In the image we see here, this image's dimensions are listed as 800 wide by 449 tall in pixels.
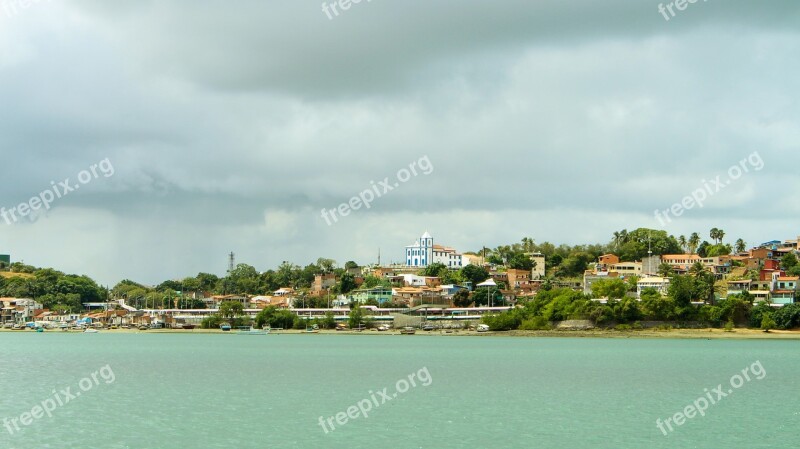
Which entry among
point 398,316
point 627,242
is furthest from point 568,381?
point 627,242

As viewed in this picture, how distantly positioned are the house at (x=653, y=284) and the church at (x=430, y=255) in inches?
2455

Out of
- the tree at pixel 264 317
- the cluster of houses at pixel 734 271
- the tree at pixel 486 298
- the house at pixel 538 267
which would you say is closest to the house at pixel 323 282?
the tree at pixel 264 317

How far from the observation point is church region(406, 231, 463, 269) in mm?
188750

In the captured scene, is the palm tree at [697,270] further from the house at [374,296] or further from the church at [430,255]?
the church at [430,255]

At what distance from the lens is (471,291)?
141 metres

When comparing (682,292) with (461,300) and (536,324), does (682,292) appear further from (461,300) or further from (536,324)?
(461,300)

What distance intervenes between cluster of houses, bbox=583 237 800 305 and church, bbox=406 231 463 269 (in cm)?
3858

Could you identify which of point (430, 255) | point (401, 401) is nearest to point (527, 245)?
point (430, 255)

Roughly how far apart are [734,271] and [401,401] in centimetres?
11669

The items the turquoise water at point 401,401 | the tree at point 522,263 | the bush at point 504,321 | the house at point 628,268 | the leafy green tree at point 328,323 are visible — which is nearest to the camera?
the turquoise water at point 401,401

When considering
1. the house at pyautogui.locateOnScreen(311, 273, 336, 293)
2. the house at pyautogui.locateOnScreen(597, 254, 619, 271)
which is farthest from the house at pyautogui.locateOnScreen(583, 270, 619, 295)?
the house at pyautogui.locateOnScreen(311, 273, 336, 293)

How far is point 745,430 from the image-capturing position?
3120 centimetres

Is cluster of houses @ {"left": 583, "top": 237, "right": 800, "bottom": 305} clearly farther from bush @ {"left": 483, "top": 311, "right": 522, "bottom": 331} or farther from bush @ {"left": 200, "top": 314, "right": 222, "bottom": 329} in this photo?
bush @ {"left": 200, "top": 314, "right": 222, "bottom": 329}

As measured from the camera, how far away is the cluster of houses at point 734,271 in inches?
4478
